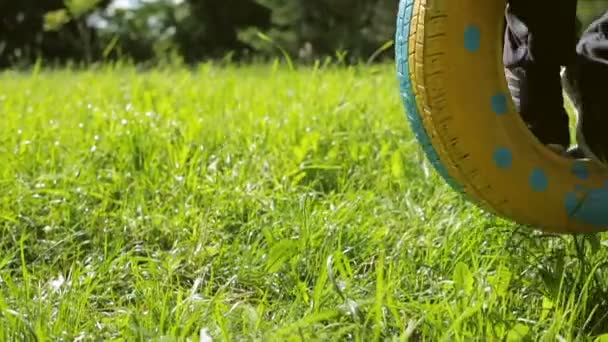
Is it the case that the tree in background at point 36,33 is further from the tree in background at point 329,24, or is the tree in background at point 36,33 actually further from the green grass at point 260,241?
the green grass at point 260,241

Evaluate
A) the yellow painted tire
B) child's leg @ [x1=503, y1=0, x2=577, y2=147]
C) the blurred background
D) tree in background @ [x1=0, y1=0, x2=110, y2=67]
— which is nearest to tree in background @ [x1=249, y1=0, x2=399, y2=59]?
the blurred background

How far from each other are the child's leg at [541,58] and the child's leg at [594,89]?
0.10 ft

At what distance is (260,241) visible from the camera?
153cm

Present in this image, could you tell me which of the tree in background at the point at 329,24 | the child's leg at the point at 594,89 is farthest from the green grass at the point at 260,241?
the tree in background at the point at 329,24

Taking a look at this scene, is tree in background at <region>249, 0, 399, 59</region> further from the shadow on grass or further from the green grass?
the shadow on grass

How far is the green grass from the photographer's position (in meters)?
1.16

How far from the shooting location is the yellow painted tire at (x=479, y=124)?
1.22 meters

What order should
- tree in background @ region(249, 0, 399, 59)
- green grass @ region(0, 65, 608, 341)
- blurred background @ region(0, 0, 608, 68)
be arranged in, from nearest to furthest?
green grass @ region(0, 65, 608, 341) → tree in background @ region(249, 0, 399, 59) → blurred background @ region(0, 0, 608, 68)

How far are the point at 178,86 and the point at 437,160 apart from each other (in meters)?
2.10

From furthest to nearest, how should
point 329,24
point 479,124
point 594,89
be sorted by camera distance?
point 329,24 < point 594,89 < point 479,124

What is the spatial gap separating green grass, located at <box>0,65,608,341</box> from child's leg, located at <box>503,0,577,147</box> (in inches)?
7.6

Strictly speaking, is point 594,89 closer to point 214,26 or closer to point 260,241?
point 260,241

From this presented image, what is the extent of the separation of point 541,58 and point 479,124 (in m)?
0.20

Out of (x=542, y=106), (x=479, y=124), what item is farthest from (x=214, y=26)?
(x=479, y=124)
